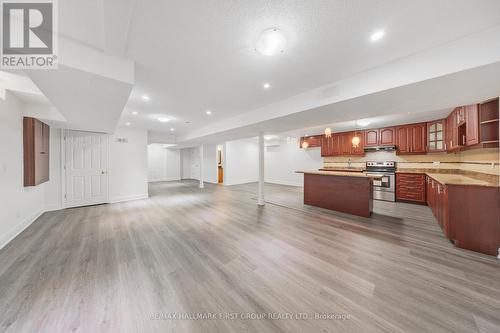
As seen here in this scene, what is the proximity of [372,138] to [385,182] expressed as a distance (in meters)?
1.59

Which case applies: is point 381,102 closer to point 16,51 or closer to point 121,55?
point 121,55

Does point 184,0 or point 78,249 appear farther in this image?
point 78,249

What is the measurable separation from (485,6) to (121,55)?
143 inches

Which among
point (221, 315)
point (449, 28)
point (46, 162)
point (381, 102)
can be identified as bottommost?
point (221, 315)

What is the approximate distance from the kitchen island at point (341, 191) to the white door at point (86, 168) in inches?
260

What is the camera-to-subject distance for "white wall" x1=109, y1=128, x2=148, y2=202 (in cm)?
572

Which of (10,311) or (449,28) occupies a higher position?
(449,28)

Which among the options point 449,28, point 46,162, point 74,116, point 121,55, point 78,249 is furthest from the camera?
point 46,162

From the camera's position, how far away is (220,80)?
106 inches

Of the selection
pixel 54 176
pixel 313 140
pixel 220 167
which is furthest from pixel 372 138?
pixel 54 176

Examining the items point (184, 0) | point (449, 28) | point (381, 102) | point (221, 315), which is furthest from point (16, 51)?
point (381, 102)

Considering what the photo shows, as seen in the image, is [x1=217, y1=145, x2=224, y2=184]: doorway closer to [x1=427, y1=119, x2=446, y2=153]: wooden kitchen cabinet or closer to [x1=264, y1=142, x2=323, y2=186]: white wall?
[x1=264, y1=142, x2=323, y2=186]: white wall

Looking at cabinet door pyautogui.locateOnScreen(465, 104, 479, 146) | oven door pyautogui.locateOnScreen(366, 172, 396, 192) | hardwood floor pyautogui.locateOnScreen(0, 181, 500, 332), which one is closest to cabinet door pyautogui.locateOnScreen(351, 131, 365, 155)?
oven door pyautogui.locateOnScreen(366, 172, 396, 192)

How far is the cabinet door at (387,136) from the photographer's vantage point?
216 inches
